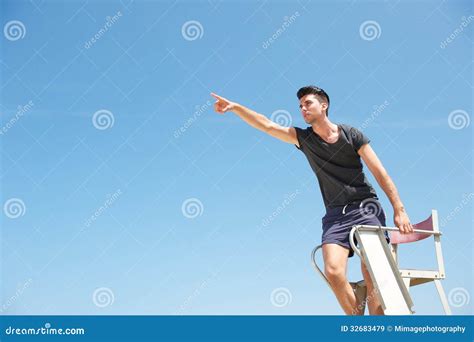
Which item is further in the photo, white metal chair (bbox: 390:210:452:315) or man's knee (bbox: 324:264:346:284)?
white metal chair (bbox: 390:210:452:315)

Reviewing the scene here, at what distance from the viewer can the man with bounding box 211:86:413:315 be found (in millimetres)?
3951

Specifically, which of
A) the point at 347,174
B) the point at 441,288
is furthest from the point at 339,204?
the point at 441,288

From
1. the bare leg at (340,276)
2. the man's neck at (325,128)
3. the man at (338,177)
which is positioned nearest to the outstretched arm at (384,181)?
the man at (338,177)

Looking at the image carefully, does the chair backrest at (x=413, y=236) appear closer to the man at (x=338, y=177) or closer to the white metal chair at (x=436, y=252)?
the white metal chair at (x=436, y=252)

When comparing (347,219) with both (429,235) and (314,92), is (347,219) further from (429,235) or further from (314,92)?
(314,92)

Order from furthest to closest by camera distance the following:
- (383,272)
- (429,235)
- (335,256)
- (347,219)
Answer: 1. (429,235)
2. (347,219)
3. (335,256)
4. (383,272)

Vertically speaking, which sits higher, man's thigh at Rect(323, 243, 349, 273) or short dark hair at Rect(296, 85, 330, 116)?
short dark hair at Rect(296, 85, 330, 116)

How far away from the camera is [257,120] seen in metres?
4.33

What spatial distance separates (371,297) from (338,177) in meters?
0.85

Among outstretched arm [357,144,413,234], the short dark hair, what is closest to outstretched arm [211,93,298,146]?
the short dark hair

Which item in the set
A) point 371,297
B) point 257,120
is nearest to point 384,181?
point 371,297

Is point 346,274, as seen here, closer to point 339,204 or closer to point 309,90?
point 339,204

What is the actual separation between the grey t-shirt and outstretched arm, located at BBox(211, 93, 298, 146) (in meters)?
0.19

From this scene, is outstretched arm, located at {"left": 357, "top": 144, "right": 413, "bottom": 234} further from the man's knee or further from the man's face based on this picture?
the man's knee
